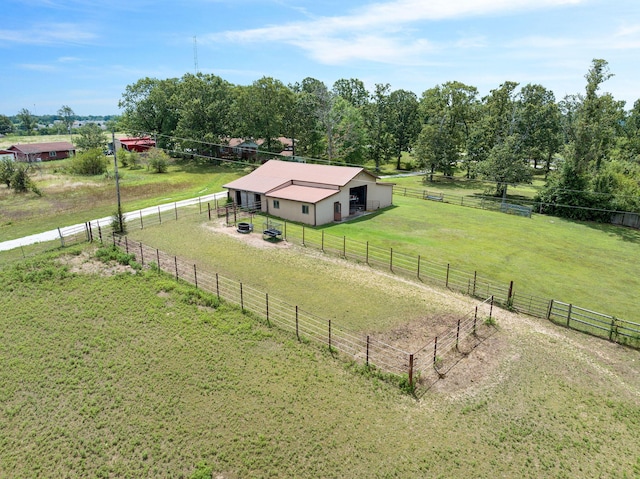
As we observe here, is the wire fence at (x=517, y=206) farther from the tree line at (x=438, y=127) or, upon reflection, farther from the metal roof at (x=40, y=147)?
the metal roof at (x=40, y=147)

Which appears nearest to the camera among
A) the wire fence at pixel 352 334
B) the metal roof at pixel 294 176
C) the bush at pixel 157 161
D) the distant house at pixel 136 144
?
the wire fence at pixel 352 334

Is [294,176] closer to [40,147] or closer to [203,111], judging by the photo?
[203,111]

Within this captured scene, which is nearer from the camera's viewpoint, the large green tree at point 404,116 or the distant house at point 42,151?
the large green tree at point 404,116

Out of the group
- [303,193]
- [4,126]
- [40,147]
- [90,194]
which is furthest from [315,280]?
[4,126]

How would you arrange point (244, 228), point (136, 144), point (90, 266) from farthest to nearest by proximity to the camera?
point (136, 144)
point (244, 228)
point (90, 266)

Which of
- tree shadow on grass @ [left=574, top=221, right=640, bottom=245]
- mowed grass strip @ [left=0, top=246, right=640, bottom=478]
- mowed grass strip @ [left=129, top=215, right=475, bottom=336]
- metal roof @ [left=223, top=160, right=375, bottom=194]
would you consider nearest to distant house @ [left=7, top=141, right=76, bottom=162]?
metal roof @ [left=223, top=160, right=375, bottom=194]

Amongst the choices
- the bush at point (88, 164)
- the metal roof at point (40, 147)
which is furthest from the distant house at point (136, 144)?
the bush at point (88, 164)
